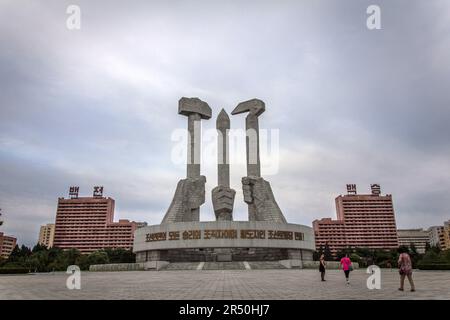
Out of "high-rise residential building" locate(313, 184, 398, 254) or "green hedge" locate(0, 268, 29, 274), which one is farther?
"high-rise residential building" locate(313, 184, 398, 254)

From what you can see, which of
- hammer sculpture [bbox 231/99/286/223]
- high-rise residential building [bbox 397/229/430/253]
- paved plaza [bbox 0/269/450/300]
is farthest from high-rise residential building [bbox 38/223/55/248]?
paved plaza [bbox 0/269/450/300]

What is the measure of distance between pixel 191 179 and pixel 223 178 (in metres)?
3.66

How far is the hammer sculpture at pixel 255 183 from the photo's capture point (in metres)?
38.2

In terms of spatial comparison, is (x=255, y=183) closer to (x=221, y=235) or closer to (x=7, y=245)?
(x=221, y=235)

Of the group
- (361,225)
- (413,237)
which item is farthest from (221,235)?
(413,237)

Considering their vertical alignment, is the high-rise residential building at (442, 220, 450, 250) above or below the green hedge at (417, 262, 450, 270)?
above

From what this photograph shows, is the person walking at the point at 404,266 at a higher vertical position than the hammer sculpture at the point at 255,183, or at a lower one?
lower

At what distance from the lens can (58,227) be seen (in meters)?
115

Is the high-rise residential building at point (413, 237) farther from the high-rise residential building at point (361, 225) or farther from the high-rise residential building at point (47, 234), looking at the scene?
the high-rise residential building at point (47, 234)

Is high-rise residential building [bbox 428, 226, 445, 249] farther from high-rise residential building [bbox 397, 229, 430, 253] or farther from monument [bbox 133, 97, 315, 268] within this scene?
monument [bbox 133, 97, 315, 268]

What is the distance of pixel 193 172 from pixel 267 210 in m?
9.43

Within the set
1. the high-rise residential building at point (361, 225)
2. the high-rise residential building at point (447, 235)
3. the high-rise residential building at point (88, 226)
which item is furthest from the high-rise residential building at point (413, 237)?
the high-rise residential building at point (88, 226)

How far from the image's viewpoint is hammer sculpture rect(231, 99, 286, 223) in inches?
1503
